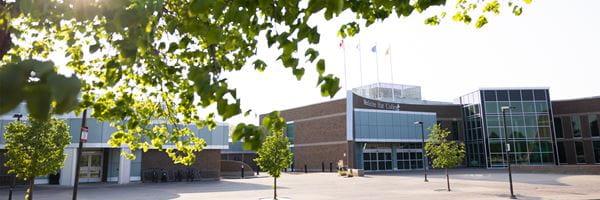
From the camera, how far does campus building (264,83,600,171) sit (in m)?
46.9

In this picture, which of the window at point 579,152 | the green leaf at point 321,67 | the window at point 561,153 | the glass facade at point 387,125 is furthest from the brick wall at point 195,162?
the window at point 579,152

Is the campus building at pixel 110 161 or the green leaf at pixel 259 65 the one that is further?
the campus building at pixel 110 161

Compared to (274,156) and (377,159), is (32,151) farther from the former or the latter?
(377,159)

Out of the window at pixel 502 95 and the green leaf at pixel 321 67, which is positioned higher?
the window at pixel 502 95

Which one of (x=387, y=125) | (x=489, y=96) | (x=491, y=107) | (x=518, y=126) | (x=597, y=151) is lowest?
(x=597, y=151)

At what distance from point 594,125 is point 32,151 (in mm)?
56819

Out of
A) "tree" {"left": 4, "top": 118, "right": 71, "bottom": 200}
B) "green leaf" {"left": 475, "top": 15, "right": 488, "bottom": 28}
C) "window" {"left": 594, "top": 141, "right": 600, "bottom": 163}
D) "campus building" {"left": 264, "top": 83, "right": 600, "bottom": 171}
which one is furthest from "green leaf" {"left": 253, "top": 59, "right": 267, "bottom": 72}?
"window" {"left": 594, "top": 141, "right": 600, "bottom": 163}

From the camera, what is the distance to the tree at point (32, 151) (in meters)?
15.9

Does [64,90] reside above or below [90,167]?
above

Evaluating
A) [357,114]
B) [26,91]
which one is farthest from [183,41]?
[357,114]

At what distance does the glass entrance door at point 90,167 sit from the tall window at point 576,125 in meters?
52.5

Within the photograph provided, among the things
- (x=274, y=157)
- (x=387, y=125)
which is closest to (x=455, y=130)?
(x=387, y=125)

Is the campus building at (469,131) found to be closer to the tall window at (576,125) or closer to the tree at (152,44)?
the tall window at (576,125)

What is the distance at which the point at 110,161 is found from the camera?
30.6 meters
